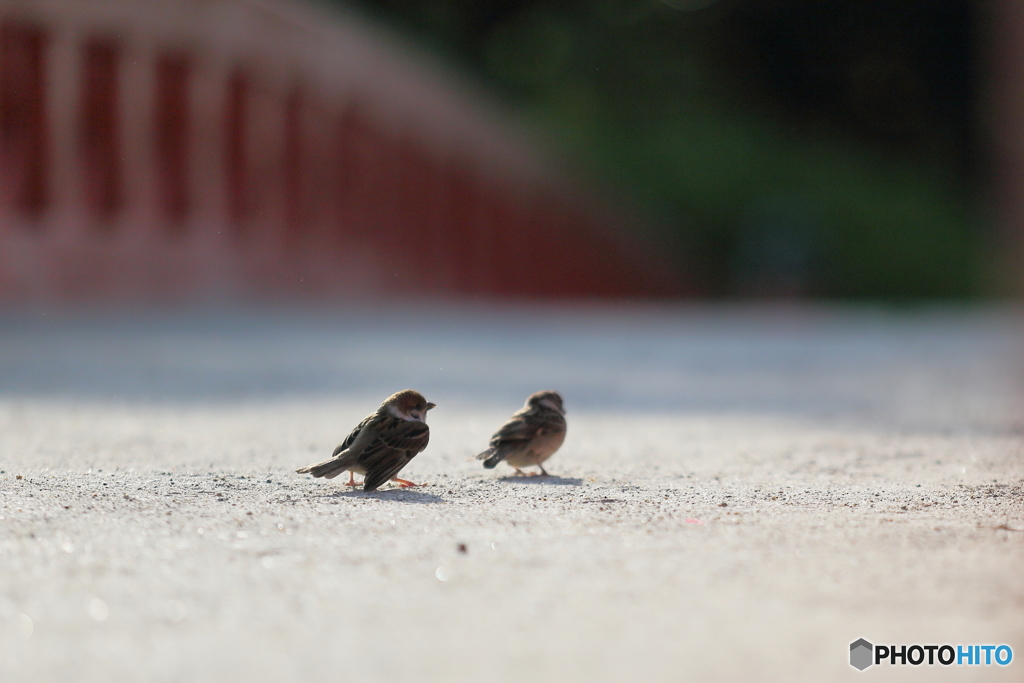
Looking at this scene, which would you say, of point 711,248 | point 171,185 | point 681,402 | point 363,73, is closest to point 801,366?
point 681,402

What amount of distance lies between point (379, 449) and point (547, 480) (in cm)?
88

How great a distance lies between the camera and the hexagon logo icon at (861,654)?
8.25 feet

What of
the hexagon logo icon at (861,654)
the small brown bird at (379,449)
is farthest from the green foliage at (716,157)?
the hexagon logo icon at (861,654)

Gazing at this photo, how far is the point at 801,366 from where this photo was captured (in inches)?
467

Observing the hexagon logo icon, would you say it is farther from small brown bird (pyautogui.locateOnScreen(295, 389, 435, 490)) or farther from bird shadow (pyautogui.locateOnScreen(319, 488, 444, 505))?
small brown bird (pyautogui.locateOnScreen(295, 389, 435, 490))

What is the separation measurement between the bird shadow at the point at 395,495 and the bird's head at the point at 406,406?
301 mm

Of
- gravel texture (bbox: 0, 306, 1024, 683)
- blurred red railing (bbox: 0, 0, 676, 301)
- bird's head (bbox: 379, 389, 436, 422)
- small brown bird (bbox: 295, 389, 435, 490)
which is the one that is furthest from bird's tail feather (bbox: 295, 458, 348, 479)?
blurred red railing (bbox: 0, 0, 676, 301)

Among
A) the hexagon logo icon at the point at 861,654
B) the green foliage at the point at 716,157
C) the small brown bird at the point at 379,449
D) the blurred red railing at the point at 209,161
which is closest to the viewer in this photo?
the hexagon logo icon at the point at 861,654

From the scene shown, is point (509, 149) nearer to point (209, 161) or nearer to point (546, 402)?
point (209, 161)

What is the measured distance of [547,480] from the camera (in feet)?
16.7

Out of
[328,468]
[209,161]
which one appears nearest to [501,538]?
[328,468]

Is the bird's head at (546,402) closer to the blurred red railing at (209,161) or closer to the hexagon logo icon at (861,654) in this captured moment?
Result: the hexagon logo icon at (861,654)

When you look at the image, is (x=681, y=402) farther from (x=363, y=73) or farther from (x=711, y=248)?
(x=711, y=248)

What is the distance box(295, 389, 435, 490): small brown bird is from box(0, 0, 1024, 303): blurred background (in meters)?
10.2
